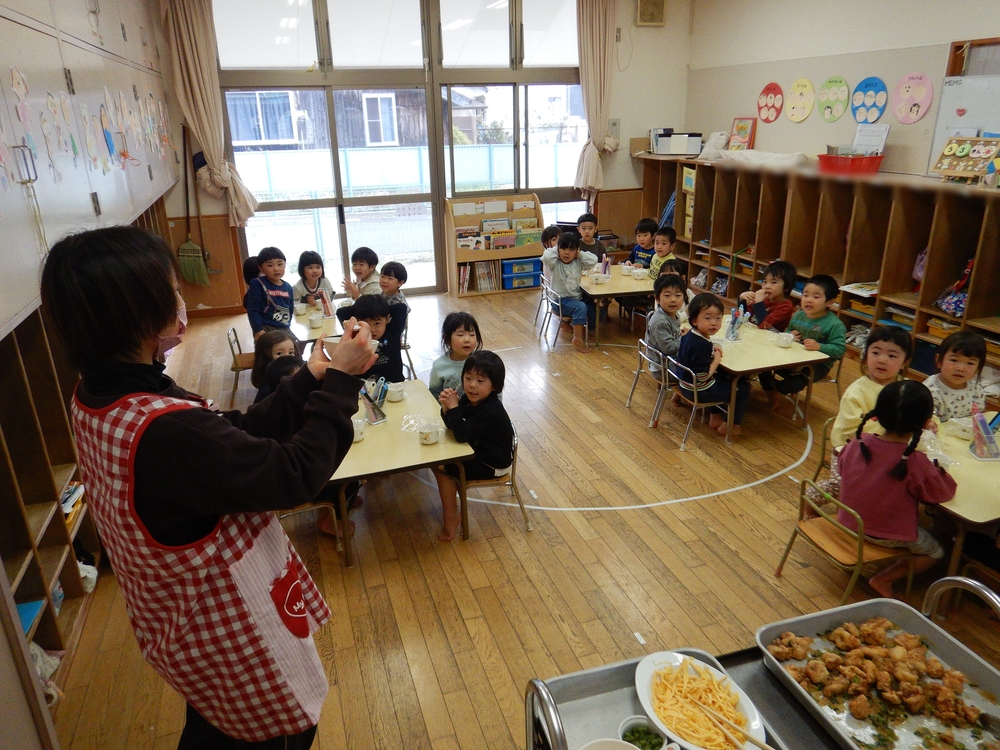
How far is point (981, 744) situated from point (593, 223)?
19.1 feet

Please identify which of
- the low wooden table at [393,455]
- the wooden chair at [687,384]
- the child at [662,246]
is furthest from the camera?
the child at [662,246]

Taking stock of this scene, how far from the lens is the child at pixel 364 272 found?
508 centimetres

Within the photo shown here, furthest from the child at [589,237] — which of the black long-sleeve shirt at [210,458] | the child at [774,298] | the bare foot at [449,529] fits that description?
the black long-sleeve shirt at [210,458]

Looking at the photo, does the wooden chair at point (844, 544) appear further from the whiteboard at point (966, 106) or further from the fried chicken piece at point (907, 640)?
the whiteboard at point (966, 106)

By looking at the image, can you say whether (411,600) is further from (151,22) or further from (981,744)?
(151,22)

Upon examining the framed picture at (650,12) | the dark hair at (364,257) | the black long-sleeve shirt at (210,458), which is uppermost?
the framed picture at (650,12)

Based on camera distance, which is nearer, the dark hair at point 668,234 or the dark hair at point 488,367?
the dark hair at point 488,367

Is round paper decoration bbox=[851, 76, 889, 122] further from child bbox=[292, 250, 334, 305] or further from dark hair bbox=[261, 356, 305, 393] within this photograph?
dark hair bbox=[261, 356, 305, 393]

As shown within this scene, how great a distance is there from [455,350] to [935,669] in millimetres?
2668

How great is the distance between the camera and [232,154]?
23.4 feet

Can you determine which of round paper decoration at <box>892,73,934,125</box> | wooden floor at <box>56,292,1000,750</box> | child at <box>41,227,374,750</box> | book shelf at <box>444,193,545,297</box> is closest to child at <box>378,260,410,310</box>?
wooden floor at <box>56,292,1000,750</box>

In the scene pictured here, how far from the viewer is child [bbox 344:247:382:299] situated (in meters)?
5.08

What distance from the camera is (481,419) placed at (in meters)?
3.13

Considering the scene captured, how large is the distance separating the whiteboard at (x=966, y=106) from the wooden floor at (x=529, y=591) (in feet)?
7.95
